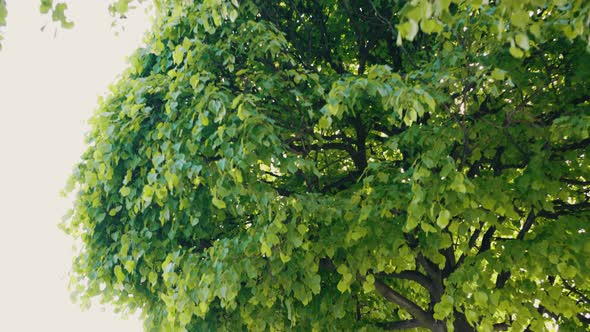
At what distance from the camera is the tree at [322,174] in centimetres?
421

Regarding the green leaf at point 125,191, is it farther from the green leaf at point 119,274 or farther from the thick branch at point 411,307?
the thick branch at point 411,307

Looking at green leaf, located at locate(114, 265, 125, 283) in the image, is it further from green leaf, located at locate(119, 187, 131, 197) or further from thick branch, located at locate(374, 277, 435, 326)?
thick branch, located at locate(374, 277, 435, 326)

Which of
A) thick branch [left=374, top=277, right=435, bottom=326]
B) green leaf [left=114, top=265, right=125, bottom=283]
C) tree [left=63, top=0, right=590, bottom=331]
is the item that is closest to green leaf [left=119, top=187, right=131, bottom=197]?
tree [left=63, top=0, right=590, bottom=331]

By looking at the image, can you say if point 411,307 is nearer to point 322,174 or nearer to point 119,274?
point 322,174

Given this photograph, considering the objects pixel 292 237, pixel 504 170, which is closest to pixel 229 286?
pixel 292 237

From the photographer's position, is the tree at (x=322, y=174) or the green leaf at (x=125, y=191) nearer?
the tree at (x=322, y=174)

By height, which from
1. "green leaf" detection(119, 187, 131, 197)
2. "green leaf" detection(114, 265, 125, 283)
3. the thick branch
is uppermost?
"green leaf" detection(119, 187, 131, 197)

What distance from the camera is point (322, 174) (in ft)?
17.0

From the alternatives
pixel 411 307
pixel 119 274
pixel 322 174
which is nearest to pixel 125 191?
pixel 119 274

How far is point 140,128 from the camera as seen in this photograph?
5113 millimetres

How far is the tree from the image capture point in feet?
13.8

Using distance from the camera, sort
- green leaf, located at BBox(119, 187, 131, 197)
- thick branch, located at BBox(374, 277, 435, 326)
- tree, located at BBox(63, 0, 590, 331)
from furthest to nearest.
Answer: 1. thick branch, located at BBox(374, 277, 435, 326)
2. green leaf, located at BBox(119, 187, 131, 197)
3. tree, located at BBox(63, 0, 590, 331)

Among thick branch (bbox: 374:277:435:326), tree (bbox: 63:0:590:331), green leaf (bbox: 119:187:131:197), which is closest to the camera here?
tree (bbox: 63:0:590:331)

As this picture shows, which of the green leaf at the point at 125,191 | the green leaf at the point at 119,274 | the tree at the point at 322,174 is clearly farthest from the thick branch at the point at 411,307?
the green leaf at the point at 125,191
